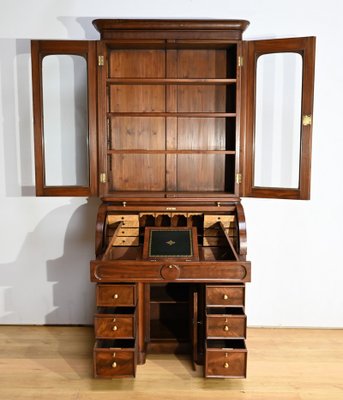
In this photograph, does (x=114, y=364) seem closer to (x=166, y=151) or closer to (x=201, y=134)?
(x=166, y=151)

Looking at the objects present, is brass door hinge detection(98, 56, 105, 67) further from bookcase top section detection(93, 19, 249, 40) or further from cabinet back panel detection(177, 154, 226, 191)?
cabinet back panel detection(177, 154, 226, 191)

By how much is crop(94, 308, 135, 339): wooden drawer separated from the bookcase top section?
4.36 feet

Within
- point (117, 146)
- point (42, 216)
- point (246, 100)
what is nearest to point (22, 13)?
point (117, 146)

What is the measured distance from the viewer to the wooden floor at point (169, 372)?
206cm

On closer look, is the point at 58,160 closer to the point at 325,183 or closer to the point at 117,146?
the point at 117,146

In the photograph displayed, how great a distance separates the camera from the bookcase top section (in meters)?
2.17

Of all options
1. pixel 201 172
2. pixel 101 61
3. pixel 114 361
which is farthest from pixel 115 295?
pixel 101 61

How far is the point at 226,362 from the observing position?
209cm

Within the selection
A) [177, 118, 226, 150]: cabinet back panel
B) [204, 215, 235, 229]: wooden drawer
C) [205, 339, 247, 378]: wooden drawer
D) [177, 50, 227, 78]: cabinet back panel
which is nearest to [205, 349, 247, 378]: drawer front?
[205, 339, 247, 378]: wooden drawer

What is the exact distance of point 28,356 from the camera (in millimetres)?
2414

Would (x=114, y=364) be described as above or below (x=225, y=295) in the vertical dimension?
below

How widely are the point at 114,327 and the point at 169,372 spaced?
39 centimetres

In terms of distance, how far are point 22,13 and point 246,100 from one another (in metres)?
1.35

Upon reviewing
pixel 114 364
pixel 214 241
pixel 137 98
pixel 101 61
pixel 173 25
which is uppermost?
pixel 173 25
